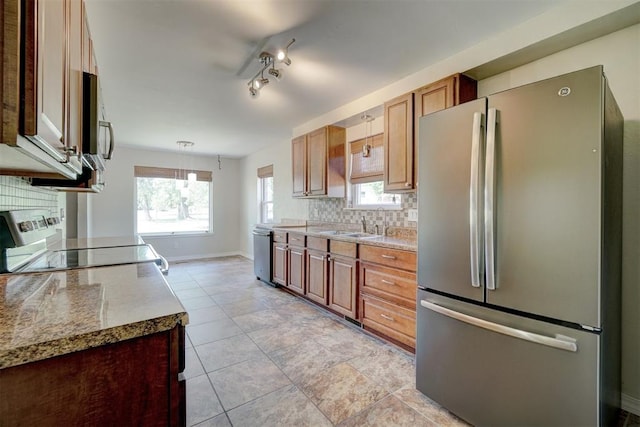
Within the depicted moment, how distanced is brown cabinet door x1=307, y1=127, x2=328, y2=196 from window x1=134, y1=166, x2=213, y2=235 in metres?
3.55

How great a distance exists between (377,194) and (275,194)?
2.70m

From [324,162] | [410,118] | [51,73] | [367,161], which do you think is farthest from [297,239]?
[51,73]

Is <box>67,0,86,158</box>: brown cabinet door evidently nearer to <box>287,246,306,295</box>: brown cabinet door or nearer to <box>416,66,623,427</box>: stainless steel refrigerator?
<box>416,66,623,427</box>: stainless steel refrigerator

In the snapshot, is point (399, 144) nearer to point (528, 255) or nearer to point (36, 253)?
point (528, 255)

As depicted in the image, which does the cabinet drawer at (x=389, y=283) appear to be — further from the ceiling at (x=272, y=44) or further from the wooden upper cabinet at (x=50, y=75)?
the wooden upper cabinet at (x=50, y=75)

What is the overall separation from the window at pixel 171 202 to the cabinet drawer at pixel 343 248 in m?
4.49

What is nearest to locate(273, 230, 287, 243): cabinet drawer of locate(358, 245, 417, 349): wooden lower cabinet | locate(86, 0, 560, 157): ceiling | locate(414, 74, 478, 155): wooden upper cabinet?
locate(358, 245, 417, 349): wooden lower cabinet

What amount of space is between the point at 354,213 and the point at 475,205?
7.35 feet

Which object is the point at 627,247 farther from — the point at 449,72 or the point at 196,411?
the point at 196,411

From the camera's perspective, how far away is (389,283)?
98.3 inches

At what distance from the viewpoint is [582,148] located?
1254 mm

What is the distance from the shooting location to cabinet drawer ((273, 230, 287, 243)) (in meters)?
4.07

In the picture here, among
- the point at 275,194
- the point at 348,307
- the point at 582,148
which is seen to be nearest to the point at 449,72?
the point at 582,148

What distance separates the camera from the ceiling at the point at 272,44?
1794 millimetres
